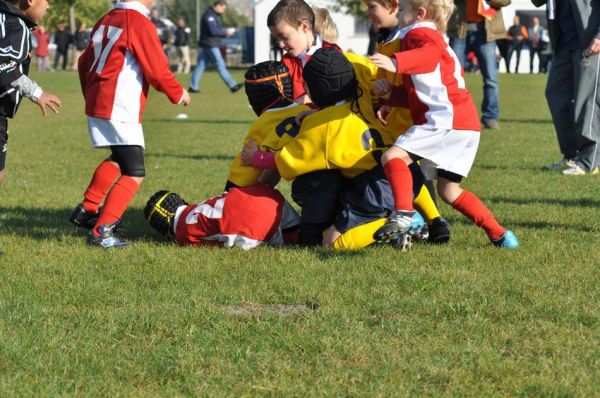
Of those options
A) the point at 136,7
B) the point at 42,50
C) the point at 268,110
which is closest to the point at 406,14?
the point at 268,110

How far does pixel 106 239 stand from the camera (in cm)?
576

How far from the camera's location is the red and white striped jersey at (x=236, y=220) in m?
5.68

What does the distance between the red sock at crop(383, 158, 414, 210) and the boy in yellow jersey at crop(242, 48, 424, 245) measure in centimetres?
30

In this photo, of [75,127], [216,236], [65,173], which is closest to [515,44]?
[75,127]

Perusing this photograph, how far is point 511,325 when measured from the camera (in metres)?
4.01

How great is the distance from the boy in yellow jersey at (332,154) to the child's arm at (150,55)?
713mm

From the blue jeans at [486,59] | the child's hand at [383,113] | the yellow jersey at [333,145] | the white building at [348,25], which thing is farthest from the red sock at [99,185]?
the white building at [348,25]

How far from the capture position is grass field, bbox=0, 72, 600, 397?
3.41m

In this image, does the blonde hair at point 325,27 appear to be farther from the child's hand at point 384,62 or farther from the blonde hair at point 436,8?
the child's hand at point 384,62

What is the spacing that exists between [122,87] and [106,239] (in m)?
0.90

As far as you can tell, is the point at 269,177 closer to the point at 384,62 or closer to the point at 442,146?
the point at 442,146

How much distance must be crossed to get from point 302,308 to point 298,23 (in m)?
2.43

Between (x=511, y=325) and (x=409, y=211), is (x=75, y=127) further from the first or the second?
(x=511, y=325)

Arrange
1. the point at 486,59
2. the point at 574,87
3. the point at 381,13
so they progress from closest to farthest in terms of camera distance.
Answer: the point at 381,13, the point at 574,87, the point at 486,59
